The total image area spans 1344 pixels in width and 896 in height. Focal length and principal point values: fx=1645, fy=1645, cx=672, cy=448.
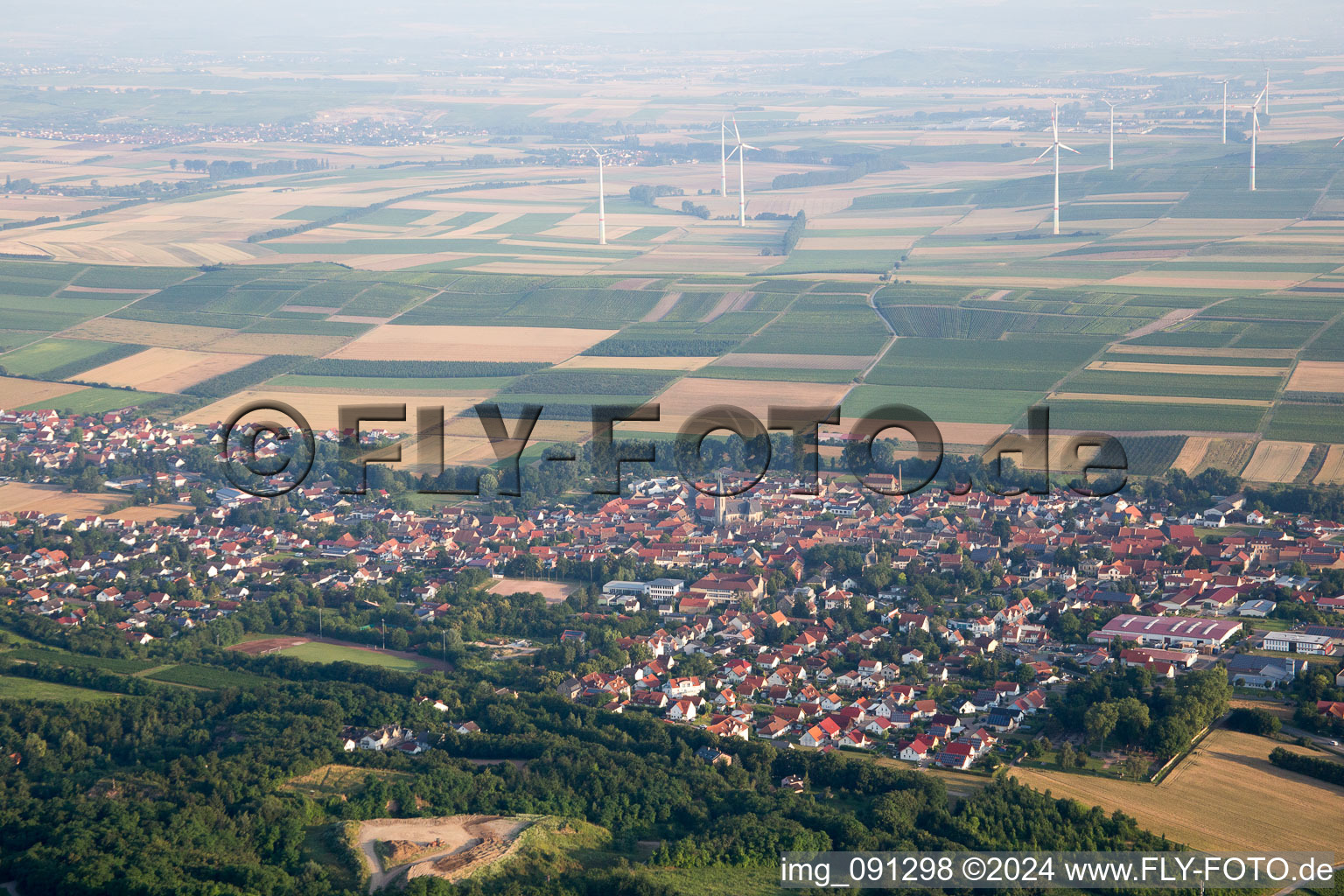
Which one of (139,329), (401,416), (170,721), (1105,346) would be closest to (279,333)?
(139,329)

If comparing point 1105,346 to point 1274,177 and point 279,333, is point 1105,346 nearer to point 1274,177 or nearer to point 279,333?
point 279,333

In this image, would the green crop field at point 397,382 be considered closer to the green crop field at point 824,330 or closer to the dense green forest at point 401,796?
the green crop field at point 824,330

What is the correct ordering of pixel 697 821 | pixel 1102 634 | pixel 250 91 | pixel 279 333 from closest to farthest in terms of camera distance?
pixel 697 821
pixel 1102 634
pixel 279 333
pixel 250 91

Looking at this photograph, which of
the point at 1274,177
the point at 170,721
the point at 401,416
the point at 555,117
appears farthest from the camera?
the point at 555,117

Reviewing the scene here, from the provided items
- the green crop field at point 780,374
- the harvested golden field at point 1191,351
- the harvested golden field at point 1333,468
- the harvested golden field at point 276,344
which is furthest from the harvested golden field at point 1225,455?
the harvested golden field at point 276,344

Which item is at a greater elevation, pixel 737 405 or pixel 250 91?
pixel 250 91

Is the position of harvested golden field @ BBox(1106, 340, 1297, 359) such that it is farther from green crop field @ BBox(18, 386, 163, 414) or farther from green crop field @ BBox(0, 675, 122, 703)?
green crop field @ BBox(0, 675, 122, 703)

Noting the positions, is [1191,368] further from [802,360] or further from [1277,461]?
[802,360]

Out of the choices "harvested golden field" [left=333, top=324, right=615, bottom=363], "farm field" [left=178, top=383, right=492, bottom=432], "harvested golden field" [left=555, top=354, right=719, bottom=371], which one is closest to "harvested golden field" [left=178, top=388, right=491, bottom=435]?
"farm field" [left=178, top=383, right=492, bottom=432]

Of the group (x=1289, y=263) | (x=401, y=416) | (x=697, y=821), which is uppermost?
(x=1289, y=263)
